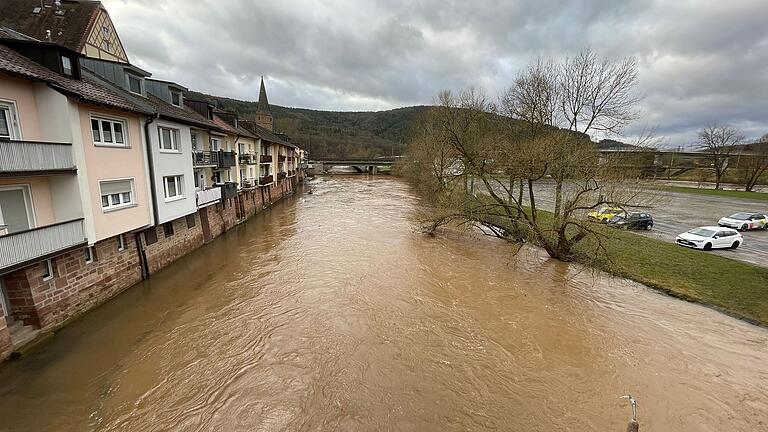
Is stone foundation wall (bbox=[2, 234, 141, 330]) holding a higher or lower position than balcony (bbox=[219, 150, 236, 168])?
lower

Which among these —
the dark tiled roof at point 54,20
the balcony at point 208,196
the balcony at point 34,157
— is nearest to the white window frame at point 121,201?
the balcony at point 34,157

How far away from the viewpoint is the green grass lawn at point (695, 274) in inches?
490

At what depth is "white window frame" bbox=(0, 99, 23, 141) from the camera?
8.99 m

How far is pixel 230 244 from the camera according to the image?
20.8 metres

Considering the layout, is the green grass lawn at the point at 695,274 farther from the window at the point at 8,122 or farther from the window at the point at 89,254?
the window at the point at 8,122

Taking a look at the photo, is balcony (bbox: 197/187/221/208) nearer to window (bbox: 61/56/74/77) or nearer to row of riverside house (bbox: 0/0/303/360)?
row of riverside house (bbox: 0/0/303/360)

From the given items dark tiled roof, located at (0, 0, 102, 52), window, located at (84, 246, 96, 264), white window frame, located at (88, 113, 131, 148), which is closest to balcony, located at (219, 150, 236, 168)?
white window frame, located at (88, 113, 131, 148)

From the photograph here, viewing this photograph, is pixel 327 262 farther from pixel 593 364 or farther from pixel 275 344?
pixel 593 364

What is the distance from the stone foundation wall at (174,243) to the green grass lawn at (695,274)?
21.5 metres

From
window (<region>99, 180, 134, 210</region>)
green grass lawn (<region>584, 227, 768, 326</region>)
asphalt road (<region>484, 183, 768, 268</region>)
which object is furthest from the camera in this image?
asphalt road (<region>484, 183, 768, 268</region>)

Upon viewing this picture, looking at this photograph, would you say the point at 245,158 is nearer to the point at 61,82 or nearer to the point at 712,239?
the point at 61,82

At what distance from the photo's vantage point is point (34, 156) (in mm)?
8953

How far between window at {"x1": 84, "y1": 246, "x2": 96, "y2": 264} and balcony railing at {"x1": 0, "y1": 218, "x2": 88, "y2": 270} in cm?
116

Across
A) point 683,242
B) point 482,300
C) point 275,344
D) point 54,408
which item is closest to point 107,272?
point 54,408
